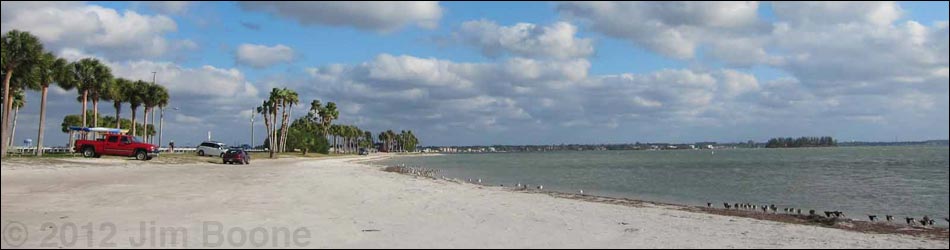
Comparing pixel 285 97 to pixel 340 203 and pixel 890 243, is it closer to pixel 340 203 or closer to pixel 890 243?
pixel 340 203

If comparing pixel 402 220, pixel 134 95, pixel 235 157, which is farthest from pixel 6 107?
pixel 402 220

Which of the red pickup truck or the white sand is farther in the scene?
the red pickup truck

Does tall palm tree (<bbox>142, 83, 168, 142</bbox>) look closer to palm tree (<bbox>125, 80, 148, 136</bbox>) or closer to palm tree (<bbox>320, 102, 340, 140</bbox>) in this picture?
palm tree (<bbox>125, 80, 148, 136</bbox>)

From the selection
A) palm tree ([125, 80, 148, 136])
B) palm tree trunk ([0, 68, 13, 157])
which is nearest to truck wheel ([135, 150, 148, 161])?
palm tree trunk ([0, 68, 13, 157])

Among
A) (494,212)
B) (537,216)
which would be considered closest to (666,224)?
(537,216)

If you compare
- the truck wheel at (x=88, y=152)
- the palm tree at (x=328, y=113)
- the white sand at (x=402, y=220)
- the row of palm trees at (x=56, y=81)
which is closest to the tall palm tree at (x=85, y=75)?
the row of palm trees at (x=56, y=81)

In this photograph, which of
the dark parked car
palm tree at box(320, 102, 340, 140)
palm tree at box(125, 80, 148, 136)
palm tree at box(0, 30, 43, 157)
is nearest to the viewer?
palm tree at box(0, 30, 43, 157)

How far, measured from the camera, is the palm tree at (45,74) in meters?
40.1

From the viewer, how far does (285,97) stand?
84750 millimetres

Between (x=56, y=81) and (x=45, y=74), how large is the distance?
6.60 metres

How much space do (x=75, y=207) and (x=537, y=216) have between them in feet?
33.5

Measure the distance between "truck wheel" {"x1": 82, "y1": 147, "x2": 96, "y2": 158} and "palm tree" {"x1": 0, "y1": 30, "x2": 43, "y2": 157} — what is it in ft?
13.5

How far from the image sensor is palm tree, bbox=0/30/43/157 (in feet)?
124

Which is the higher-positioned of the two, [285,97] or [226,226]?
[285,97]
